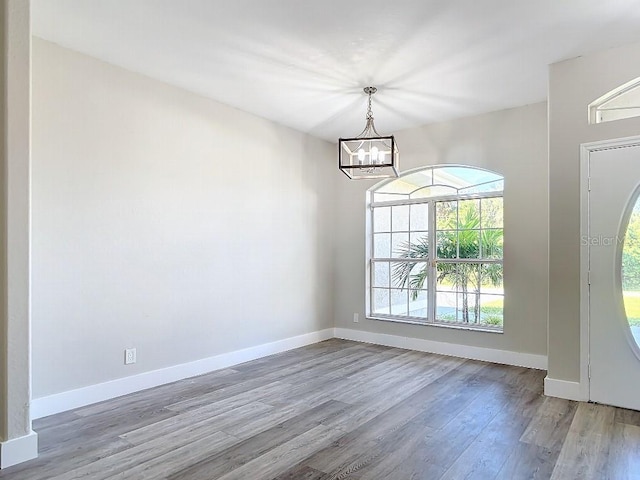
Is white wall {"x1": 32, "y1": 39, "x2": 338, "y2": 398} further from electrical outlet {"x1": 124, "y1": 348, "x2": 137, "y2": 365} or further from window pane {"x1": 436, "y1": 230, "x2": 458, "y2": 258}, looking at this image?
window pane {"x1": 436, "y1": 230, "x2": 458, "y2": 258}

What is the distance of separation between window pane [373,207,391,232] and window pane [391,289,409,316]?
906 mm

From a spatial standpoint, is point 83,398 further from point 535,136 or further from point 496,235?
point 535,136

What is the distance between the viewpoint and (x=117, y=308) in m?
3.71

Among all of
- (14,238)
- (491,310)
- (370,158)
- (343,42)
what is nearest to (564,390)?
(491,310)

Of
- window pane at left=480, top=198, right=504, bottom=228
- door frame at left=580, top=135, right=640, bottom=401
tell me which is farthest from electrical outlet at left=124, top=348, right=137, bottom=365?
window pane at left=480, top=198, right=504, bottom=228

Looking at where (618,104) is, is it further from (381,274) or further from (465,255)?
(381,274)

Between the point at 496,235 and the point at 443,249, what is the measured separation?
686 mm

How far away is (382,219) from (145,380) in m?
3.73

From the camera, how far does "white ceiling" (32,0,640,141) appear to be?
2861mm

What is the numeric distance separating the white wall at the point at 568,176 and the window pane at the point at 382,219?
8.14 feet

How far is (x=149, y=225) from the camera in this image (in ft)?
13.1

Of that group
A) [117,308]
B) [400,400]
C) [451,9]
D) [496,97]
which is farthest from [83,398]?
[496,97]

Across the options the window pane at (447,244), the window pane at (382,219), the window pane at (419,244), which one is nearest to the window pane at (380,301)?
the window pane at (419,244)

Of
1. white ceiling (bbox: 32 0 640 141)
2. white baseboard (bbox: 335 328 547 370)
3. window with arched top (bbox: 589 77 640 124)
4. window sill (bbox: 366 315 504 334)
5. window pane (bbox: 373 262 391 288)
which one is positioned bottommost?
white baseboard (bbox: 335 328 547 370)
